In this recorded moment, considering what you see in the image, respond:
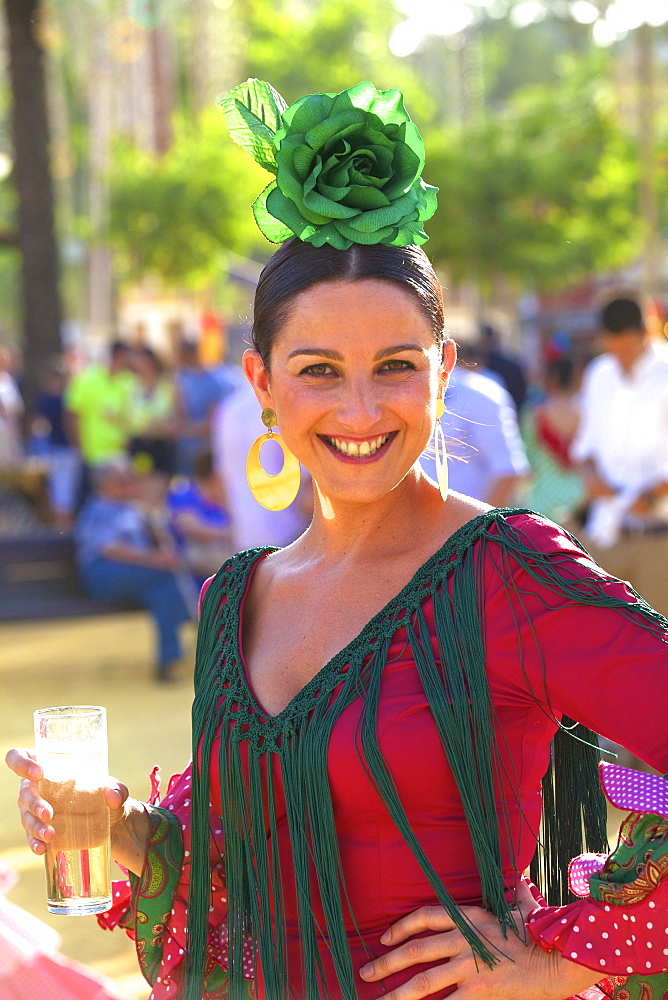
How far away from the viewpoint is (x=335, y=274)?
2088 millimetres

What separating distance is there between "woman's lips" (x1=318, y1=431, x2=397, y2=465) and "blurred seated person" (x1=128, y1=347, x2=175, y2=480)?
8.50 m

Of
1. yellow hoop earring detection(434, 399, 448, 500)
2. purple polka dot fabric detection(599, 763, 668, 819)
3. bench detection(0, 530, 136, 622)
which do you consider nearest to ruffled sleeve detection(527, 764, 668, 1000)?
purple polka dot fabric detection(599, 763, 668, 819)

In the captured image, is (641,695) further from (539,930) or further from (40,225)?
→ (40,225)

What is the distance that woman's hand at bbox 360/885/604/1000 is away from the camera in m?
1.87

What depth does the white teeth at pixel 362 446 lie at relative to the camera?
210cm

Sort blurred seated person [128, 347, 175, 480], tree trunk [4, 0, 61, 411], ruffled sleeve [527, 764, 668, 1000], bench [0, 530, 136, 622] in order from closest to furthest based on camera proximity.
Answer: ruffled sleeve [527, 764, 668, 1000]
bench [0, 530, 136, 622]
blurred seated person [128, 347, 175, 480]
tree trunk [4, 0, 61, 411]

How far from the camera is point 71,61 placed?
37.4m

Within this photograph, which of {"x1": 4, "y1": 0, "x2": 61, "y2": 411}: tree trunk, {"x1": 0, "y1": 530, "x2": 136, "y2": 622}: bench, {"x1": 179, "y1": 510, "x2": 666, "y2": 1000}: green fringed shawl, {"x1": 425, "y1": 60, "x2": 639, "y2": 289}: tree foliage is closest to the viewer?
{"x1": 179, "y1": 510, "x2": 666, "y2": 1000}: green fringed shawl

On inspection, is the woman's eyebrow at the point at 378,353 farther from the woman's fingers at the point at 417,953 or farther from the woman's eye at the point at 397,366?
the woman's fingers at the point at 417,953

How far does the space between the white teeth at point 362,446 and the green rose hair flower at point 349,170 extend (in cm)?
31

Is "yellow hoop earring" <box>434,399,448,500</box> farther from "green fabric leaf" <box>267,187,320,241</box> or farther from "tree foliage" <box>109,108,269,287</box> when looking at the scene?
"tree foliage" <box>109,108,269,287</box>

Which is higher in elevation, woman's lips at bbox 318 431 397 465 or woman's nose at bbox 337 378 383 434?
woman's nose at bbox 337 378 383 434

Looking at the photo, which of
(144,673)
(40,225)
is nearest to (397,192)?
(144,673)

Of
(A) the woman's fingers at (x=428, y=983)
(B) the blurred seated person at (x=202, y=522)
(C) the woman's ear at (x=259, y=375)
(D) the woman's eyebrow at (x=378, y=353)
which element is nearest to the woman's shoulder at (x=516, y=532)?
(D) the woman's eyebrow at (x=378, y=353)
